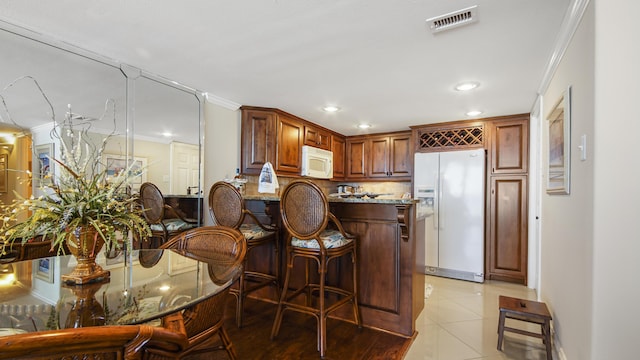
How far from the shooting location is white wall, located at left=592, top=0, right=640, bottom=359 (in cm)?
117

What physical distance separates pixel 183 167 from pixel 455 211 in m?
3.27

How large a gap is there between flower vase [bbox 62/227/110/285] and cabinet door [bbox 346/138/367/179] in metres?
4.11

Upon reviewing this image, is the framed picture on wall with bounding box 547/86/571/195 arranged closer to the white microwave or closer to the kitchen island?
the kitchen island

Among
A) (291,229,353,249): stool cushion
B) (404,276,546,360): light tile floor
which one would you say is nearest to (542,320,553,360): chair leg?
(404,276,546,360): light tile floor

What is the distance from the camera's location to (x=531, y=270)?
3.39 meters

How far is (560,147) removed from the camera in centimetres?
185

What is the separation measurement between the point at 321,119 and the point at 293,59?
1.81 metres

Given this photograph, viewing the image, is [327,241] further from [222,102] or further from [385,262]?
[222,102]

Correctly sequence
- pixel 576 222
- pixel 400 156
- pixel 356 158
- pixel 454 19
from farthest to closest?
pixel 356 158 < pixel 400 156 < pixel 454 19 < pixel 576 222

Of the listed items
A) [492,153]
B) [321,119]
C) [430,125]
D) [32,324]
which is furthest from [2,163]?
[492,153]

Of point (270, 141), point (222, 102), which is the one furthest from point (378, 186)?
point (222, 102)

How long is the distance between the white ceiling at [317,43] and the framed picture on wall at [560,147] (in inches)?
16.7

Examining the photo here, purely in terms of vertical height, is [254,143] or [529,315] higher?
[254,143]

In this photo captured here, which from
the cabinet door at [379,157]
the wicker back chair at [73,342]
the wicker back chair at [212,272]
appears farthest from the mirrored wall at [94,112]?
the cabinet door at [379,157]
